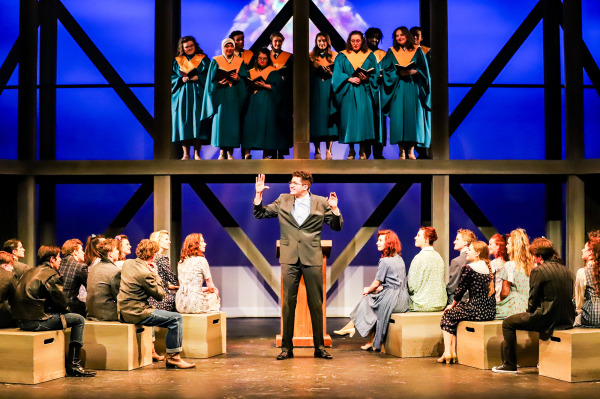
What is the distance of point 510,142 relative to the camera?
1086cm

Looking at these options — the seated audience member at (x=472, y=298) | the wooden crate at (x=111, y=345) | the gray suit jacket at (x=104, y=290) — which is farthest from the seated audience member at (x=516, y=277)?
the gray suit jacket at (x=104, y=290)

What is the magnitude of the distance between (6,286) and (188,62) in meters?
4.20

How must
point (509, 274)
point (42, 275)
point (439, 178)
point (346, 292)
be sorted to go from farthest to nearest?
point (346, 292)
point (439, 178)
point (509, 274)
point (42, 275)

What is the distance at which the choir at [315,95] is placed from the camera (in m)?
9.12

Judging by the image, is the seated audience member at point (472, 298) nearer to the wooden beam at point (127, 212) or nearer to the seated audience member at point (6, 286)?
the seated audience member at point (6, 286)

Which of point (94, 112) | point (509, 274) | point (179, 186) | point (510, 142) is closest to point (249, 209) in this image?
point (179, 186)

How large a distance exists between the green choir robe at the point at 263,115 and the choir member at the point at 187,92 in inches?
23.6

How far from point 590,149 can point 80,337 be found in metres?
7.85

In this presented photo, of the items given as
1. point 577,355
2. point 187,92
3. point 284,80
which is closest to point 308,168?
point 284,80

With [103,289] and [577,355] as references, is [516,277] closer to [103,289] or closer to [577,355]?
[577,355]

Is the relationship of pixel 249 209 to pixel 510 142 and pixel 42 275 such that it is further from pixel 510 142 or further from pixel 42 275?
pixel 42 275

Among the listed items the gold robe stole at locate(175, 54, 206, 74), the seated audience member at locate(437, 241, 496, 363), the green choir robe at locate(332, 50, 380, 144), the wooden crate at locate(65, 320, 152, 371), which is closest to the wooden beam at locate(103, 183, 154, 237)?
the gold robe stole at locate(175, 54, 206, 74)

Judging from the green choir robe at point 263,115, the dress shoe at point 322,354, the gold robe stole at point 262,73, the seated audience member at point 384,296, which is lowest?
the dress shoe at point 322,354

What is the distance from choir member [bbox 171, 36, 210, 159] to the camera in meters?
9.27
